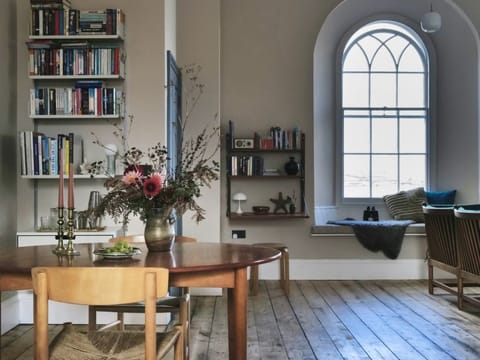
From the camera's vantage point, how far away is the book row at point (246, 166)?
5.88m

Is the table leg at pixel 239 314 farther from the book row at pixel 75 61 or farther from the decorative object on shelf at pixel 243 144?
the decorative object on shelf at pixel 243 144

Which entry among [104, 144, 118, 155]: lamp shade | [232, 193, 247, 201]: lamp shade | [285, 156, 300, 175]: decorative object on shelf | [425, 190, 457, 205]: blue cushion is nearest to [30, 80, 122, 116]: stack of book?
[104, 144, 118, 155]: lamp shade

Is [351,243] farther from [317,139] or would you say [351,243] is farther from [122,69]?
[122,69]

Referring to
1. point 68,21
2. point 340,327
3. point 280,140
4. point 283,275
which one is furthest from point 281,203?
point 68,21

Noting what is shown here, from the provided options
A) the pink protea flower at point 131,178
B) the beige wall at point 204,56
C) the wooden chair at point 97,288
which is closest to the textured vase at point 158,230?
the pink protea flower at point 131,178

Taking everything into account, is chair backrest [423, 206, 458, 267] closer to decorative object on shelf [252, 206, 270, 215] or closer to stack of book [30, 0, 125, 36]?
decorative object on shelf [252, 206, 270, 215]

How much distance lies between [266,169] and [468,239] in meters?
2.40

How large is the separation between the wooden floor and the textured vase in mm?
1091

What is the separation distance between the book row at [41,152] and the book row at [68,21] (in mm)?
755

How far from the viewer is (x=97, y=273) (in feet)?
5.90

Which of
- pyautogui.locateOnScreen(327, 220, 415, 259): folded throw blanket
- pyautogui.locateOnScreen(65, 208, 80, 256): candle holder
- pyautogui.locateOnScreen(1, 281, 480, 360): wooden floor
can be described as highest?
pyautogui.locateOnScreen(65, 208, 80, 256): candle holder

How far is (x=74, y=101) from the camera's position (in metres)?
3.98

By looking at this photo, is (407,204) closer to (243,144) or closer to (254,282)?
(243,144)

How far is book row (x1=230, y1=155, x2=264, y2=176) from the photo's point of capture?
19.3 feet
